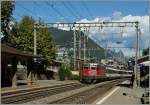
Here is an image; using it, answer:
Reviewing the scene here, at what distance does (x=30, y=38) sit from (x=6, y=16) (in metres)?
5.40

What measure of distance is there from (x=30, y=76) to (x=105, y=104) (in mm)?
28201

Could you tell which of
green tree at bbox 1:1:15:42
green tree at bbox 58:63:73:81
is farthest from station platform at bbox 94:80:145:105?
green tree at bbox 58:63:73:81

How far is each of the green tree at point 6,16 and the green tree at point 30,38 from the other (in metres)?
1.85

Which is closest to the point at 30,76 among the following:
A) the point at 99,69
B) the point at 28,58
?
the point at 28,58

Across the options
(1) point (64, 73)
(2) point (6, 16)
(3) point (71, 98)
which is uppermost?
(2) point (6, 16)

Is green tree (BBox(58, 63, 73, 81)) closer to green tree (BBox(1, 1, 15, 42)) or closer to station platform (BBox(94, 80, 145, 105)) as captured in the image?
green tree (BBox(1, 1, 15, 42))

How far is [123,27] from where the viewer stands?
5519cm

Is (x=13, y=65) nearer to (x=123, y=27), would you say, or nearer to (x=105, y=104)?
(x=123, y=27)

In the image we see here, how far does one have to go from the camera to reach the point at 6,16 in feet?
229

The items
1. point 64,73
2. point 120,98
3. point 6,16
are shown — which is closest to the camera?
point 120,98

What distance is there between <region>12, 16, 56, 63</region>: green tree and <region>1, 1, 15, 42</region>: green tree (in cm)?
185

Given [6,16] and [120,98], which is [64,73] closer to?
[6,16]

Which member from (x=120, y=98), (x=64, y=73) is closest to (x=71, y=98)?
(x=120, y=98)

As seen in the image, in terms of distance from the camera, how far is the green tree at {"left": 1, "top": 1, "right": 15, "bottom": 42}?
2702 inches
